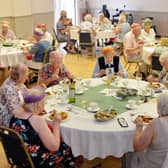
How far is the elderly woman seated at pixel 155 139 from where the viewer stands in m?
2.62

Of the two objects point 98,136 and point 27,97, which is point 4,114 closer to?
point 27,97

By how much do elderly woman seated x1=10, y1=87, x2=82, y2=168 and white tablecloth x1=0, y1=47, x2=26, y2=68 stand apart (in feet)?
11.2

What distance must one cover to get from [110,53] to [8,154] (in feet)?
7.04

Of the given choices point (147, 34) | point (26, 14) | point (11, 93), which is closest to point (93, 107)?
point (11, 93)

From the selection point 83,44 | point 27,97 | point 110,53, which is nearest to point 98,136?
point 27,97

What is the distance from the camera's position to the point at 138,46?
656 cm

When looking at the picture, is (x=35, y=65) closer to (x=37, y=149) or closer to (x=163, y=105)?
(x=37, y=149)

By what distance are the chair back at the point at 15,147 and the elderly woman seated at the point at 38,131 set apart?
0.07m

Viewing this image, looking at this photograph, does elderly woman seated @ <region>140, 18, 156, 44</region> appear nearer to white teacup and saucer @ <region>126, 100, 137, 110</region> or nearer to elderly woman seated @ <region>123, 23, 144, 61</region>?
elderly woman seated @ <region>123, 23, 144, 61</region>

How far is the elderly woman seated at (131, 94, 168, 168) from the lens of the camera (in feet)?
8.60

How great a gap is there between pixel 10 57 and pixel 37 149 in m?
3.56

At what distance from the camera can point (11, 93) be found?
3604 millimetres

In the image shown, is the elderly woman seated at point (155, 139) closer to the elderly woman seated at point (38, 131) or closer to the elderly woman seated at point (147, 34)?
the elderly woman seated at point (38, 131)
